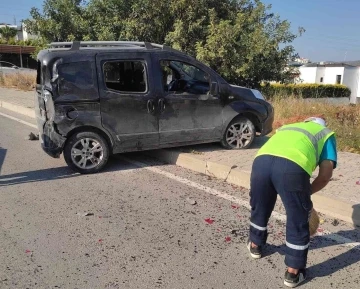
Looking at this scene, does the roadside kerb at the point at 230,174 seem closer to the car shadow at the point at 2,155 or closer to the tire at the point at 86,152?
the tire at the point at 86,152

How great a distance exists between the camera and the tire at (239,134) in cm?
683

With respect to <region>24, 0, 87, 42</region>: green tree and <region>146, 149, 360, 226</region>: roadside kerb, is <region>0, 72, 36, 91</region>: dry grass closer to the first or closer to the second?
<region>24, 0, 87, 42</region>: green tree

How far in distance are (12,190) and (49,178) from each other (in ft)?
2.06

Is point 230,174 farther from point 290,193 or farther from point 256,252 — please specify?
point 290,193

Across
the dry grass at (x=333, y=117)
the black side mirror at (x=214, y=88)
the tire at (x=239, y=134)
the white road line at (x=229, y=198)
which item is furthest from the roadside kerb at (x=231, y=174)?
the dry grass at (x=333, y=117)

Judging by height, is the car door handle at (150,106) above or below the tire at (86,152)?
above

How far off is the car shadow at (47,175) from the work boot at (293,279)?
142 inches

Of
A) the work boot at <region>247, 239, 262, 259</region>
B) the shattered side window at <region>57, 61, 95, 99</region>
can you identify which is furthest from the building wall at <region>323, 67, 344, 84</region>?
the work boot at <region>247, 239, 262, 259</region>

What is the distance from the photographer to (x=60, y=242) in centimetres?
375

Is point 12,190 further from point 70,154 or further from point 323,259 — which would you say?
point 323,259

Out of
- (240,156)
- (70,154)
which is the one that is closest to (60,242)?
(70,154)

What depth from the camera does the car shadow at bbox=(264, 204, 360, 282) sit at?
11.0 ft

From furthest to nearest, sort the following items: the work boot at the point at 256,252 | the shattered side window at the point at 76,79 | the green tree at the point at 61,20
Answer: the green tree at the point at 61,20 < the shattered side window at the point at 76,79 < the work boot at the point at 256,252

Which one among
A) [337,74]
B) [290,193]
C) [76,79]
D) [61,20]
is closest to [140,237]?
[290,193]
